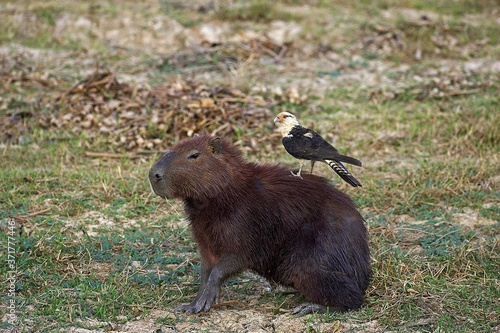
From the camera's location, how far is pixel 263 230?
4.43 m

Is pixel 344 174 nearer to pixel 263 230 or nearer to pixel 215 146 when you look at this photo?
pixel 263 230

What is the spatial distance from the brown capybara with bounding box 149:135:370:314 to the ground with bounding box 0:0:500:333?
8.1 inches

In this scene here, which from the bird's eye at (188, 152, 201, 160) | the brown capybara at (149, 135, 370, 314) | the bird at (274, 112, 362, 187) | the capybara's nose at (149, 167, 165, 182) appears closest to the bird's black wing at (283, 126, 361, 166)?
the bird at (274, 112, 362, 187)

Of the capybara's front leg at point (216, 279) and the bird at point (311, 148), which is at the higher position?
the bird at point (311, 148)

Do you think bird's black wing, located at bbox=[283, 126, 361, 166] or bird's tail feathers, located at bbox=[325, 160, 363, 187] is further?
bird's black wing, located at bbox=[283, 126, 361, 166]

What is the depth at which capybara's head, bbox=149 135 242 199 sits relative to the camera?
14.1ft

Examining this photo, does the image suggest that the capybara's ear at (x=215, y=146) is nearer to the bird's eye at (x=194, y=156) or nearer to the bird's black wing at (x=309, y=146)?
the bird's eye at (x=194, y=156)

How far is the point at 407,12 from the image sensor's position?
→ 11.5 metres

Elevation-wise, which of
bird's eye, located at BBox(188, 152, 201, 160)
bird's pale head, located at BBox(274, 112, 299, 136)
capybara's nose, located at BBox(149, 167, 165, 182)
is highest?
bird's pale head, located at BBox(274, 112, 299, 136)

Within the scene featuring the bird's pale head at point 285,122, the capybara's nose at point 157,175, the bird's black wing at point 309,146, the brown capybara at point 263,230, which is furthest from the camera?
the bird's pale head at point 285,122

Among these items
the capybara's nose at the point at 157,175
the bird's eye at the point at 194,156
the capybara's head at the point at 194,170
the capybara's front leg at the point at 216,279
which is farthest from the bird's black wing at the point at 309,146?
the capybara's nose at the point at 157,175

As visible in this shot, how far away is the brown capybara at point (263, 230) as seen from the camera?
4387 millimetres

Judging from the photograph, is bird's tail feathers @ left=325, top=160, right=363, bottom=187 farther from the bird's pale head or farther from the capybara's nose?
the capybara's nose

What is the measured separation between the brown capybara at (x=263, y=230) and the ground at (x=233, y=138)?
8.1 inches
